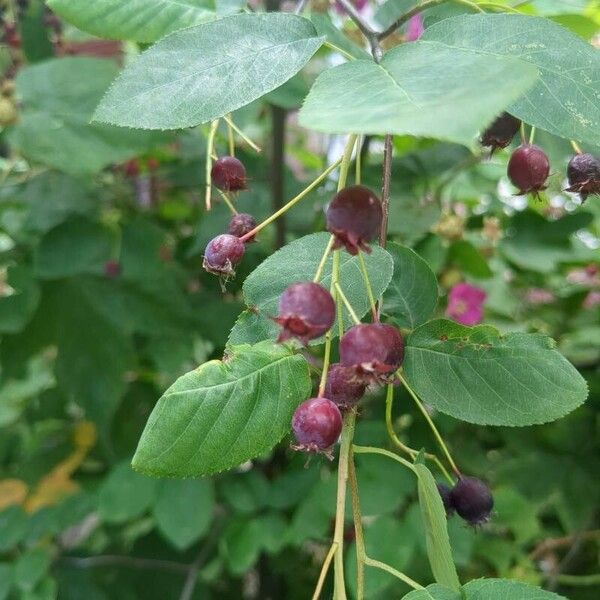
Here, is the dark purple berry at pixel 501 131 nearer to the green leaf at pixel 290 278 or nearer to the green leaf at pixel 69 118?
the green leaf at pixel 290 278

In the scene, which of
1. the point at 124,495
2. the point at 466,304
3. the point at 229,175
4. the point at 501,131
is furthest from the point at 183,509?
the point at 501,131

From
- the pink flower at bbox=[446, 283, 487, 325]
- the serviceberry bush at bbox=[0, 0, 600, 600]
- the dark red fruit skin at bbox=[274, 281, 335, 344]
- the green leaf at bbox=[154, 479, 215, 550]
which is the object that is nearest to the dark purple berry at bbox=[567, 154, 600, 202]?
the serviceberry bush at bbox=[0, 0, 600, 600]

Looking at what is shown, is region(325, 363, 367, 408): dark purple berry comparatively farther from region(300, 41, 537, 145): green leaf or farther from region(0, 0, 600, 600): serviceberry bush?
region(300, 41, 537, 145): green leaf

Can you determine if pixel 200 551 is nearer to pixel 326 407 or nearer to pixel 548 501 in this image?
pixel 548 501

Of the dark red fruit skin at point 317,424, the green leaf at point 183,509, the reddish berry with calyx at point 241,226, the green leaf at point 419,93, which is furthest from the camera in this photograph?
the green leaf at point 183,509

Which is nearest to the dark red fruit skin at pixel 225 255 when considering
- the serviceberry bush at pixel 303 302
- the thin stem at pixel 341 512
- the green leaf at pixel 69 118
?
the serviceberry bush at pixel 303 302

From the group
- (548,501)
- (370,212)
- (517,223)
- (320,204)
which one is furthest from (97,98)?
(548,501)
